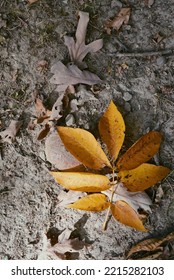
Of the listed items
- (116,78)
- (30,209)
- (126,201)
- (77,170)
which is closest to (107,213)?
(126,201)

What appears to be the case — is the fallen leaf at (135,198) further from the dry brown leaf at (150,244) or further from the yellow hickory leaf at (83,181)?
the dry brown leaf at (150,244)

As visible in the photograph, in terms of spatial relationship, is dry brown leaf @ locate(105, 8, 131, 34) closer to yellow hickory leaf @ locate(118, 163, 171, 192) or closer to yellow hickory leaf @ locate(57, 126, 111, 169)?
yellow hickory leaf @ locate(57, 126, 111, 169)

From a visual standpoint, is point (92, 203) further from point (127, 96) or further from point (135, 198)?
point (127, 96)

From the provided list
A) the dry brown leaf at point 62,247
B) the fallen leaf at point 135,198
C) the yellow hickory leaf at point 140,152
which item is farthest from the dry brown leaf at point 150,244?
the yellow hickory leaf at point 140,152

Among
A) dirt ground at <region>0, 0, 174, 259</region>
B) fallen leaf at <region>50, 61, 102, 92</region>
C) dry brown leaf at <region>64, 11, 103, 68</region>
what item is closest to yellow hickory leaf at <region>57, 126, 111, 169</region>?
dirt ground at <region>0, 0, 174, 259</region>

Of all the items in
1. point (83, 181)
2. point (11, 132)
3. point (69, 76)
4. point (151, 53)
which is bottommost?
point (83, 181)

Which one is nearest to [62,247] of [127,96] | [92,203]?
[92,203]
